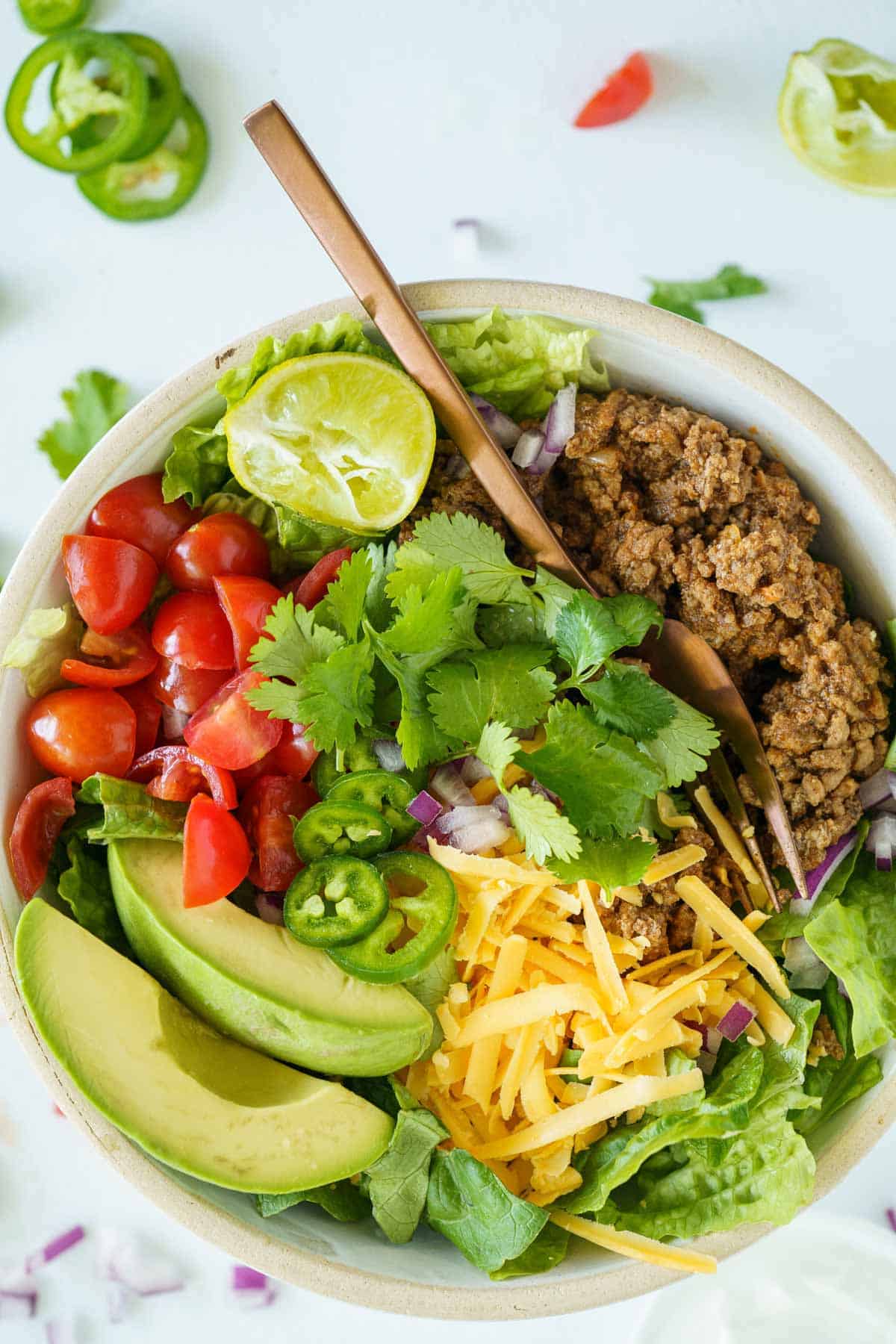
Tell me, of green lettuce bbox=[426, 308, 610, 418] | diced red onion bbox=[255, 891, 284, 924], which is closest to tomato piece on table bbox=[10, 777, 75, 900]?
diced red onion bbox=[255, 891, 284, 924]

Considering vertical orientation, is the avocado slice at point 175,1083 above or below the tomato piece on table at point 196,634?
below

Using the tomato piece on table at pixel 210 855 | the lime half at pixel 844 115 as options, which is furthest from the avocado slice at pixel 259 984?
the lime half at pixel 844 115

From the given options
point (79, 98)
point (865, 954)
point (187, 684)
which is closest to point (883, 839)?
point (865, 954)

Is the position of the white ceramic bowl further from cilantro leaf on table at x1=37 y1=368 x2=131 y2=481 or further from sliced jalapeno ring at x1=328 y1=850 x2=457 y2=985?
cilantro leaf on table at x1=37 y1=368 x2=131 y2=481

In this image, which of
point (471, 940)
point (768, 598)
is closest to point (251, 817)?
point (471, 940)

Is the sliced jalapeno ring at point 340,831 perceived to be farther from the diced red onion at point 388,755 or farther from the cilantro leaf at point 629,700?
the cilantro leaf at point 629,700

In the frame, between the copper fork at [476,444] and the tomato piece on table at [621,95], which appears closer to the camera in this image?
the copper fork at [476,444]

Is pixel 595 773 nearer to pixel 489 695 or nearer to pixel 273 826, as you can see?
pixel 489 695
